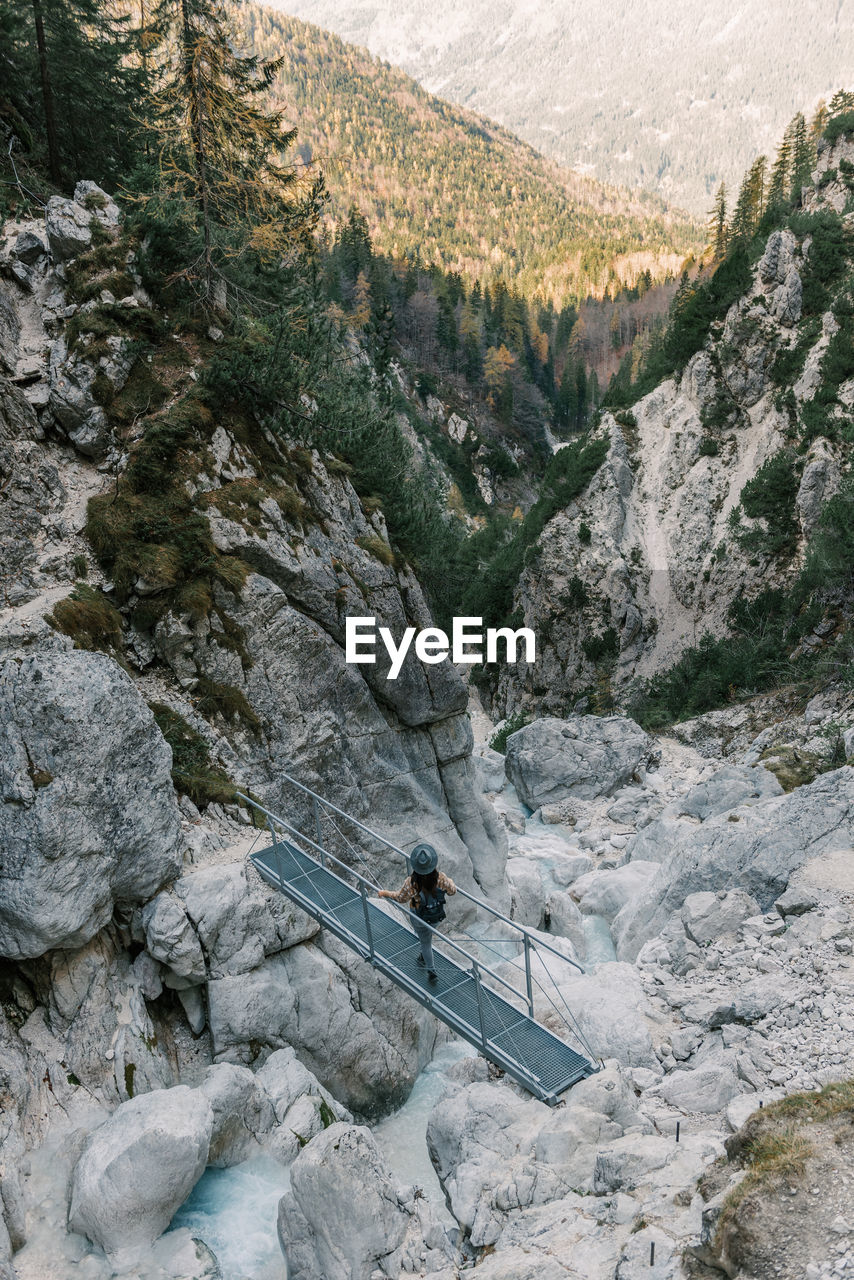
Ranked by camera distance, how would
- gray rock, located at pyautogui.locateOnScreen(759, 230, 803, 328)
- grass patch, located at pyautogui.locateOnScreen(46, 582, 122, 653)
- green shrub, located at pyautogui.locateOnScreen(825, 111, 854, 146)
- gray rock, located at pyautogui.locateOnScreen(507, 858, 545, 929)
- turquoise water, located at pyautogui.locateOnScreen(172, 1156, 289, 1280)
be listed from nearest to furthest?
turquoise water, located at pyautogui.locateOnScreen(172, 1156, 289, 1280), grass patch, located at pyautogui.locateOnScreen(46, 582, 122, 653), gray rock, located at pyautogui.locateOnScreen(507, 858, 545, 929), gray rock, located at pyautogui.locateOnScreen(759, 230, 803, 328), green shrub, located at pyautogui.locateOnScreen(825, 111, 854, 146)

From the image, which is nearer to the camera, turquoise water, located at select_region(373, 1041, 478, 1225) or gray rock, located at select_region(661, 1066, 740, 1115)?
gray rock, located at select_region(661, 1066, 740, 1115)

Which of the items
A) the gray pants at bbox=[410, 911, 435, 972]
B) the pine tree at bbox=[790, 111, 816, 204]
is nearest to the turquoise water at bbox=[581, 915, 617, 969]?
the gray pants at bbox=[410, 911, 435, 972]

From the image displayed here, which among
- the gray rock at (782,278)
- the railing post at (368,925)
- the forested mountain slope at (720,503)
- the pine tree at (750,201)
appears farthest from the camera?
the pine tree at (750,201)


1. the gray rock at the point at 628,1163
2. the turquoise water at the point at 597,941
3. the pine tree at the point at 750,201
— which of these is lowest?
the turquoise water at the point at 597,941

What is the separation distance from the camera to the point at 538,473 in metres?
86.9

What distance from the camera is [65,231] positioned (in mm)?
15352

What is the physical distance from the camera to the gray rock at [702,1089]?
8211 mm

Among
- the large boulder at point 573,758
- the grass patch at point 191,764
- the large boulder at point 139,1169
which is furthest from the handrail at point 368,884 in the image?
the large boulder at point 573,758

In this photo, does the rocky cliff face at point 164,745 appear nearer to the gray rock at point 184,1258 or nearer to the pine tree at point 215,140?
the gray rock at point 184,1258

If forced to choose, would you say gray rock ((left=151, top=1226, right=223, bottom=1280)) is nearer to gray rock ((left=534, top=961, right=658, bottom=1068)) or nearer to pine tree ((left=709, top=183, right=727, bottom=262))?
gray rock ((left=534, top=961, right=658, bottom=1068))

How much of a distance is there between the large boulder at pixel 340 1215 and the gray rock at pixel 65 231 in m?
17.4

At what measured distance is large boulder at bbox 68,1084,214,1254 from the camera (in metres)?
7.00

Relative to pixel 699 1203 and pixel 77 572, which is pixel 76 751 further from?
pixel 699 1203

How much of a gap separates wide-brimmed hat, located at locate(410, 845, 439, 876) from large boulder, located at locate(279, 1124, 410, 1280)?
9.55ft
